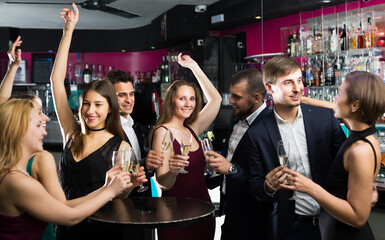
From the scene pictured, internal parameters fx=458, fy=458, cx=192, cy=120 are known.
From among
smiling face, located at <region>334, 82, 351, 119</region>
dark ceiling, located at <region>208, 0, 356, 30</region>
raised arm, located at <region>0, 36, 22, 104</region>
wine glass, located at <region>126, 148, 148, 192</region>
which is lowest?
wine glass, located at <region>126, 148, 148, 192</region>

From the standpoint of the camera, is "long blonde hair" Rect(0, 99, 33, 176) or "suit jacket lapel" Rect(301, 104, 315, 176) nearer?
"long blonde hair" Rect(0, 99, 33, 176)

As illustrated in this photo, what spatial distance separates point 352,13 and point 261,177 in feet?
12.1

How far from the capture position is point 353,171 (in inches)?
71.9

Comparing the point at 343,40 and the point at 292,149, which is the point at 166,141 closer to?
the point at 292,149

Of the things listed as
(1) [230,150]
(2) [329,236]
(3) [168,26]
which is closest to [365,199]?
(2) [329,236]

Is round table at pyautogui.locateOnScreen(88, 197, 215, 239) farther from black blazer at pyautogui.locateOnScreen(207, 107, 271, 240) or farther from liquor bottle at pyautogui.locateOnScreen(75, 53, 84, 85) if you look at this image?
liquor bottle at pyautogui.locateOnScreen(75, 53, 84, 85)

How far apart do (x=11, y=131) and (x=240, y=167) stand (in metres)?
1.18

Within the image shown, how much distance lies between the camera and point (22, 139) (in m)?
1.93

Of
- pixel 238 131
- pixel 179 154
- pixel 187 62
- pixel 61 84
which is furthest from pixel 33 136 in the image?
pixel 187 62

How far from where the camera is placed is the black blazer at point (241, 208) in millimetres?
2449

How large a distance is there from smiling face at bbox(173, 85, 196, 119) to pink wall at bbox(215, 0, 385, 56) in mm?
3491

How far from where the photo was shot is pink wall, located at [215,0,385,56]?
6141 millimetres

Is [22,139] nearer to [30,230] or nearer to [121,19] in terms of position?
[30,230]

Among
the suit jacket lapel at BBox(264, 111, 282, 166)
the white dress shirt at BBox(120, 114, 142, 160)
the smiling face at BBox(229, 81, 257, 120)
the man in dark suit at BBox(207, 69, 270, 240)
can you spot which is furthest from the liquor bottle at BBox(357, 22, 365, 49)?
the suit jacket lapel at BBox(264, 111, 282, 166)
